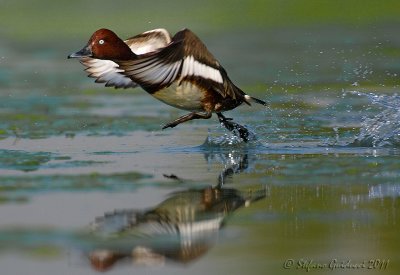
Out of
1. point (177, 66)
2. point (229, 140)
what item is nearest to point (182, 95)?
point (177, 66)

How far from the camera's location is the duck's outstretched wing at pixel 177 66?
27.9 ft

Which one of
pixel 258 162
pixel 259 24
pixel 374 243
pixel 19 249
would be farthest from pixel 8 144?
pixel 259 24

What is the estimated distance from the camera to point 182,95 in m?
9.09

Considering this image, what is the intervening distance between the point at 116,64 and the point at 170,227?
12.7 feet

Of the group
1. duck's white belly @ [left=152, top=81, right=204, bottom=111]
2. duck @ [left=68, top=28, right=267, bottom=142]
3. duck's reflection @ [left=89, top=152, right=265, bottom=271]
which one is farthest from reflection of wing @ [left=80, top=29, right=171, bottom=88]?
duck's reflection @ [left=89, top=152, right=265, bottom=271]

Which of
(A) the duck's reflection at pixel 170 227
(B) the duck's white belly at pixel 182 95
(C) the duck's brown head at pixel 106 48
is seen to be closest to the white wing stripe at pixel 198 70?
(B) the duck's white belly at pixel 182 95

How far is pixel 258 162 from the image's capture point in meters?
8.55

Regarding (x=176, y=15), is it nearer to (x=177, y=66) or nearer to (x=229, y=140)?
(x=229, y=140)

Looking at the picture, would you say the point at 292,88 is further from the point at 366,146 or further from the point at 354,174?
the point at 354,174

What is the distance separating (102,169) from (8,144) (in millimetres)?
1763

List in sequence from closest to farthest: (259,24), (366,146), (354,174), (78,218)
Answer: 1. (78,218)
2. (354,174)
3. (366,146)
4. (259,24)

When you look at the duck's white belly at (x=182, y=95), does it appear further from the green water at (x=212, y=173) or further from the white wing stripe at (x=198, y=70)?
the green water at (x=212, y=173)

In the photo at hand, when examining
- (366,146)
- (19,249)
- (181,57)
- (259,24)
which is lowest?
(19,249)

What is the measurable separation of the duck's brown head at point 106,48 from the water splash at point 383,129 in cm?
207
